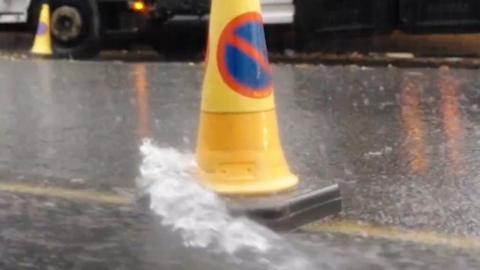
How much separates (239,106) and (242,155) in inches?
8.3

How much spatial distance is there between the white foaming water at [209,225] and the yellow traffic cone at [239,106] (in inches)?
5.3

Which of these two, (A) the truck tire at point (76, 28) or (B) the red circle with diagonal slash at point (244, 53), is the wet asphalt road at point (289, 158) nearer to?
(B) the red circle with diagonal slash at point (244, 53)

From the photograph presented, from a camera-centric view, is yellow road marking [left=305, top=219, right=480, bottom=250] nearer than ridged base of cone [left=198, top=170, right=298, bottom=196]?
Yes

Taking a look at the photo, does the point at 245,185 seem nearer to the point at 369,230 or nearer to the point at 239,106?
the point at 239,106

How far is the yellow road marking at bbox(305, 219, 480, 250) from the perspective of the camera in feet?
15.1

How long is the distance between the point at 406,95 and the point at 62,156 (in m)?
3.51

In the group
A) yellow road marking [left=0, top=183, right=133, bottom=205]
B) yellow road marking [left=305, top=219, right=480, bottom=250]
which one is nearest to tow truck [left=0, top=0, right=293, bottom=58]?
yellow road marking [left=0, top=183, right=133, bottom=205]

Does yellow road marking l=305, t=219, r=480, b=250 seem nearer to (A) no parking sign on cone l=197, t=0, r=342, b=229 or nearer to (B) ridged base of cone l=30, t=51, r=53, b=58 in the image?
(A) no parking sign on cone l=197, t=0, r=342, b=229

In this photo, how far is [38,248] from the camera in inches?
182

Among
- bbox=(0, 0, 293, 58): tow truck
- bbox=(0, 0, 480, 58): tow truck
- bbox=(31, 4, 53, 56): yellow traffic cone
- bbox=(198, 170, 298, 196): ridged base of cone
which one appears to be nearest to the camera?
bbox=(198, 170, 298, 196): ridged base of cone

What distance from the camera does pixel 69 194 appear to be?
5.64 metres

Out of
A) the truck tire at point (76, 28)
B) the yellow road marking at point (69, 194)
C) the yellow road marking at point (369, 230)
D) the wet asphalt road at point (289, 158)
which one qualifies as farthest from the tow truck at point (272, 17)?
the yellow road marking at point (369, 230)

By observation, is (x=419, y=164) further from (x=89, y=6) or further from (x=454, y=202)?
(x=89, y=6)

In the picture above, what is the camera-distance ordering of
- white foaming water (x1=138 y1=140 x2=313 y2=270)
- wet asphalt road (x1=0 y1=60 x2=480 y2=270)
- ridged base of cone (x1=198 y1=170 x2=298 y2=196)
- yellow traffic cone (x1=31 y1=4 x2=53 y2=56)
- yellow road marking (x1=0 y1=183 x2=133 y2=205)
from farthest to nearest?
yellow traffic cone (x1=31 y1=4 x2=53 y2=56)
yellow road marking (x1=0 y1=183 x2=133 y2=205)
ridged base of cone (x1=198 y1=170 x2=298 y2=196)
wet asphalt road (x1=0 y1=60 x2=480 y2=270)
white foaming water (x1=138 y1=140 x2=313 y2=270)
